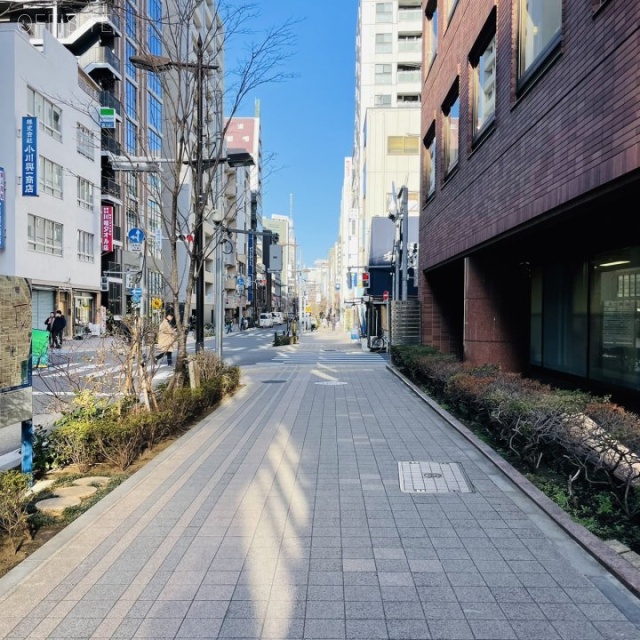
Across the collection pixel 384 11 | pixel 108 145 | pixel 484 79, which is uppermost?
pixel 384 11

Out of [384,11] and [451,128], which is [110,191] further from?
[384,11]

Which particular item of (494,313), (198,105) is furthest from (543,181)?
(198,105)

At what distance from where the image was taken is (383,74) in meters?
60.6

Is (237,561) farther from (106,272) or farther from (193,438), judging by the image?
(106,272)

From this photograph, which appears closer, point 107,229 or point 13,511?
point 13,511

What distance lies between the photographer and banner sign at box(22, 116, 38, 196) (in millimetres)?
27672

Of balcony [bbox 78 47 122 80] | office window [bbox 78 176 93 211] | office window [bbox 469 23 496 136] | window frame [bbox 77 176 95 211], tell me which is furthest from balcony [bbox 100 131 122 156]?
balcony [bbox 78 47 122 80]

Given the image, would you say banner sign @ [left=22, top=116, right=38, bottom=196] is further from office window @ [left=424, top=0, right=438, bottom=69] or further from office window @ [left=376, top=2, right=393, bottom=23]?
office window @ [left=376, top=2, right=393, bottom=23]

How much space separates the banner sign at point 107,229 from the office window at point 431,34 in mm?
28599

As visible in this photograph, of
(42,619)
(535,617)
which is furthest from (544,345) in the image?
(42,619)

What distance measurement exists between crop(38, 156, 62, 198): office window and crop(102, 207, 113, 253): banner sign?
6.88m

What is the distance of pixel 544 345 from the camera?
12578mm

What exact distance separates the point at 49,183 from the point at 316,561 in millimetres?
33080

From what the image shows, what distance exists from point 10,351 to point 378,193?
1817 inches
